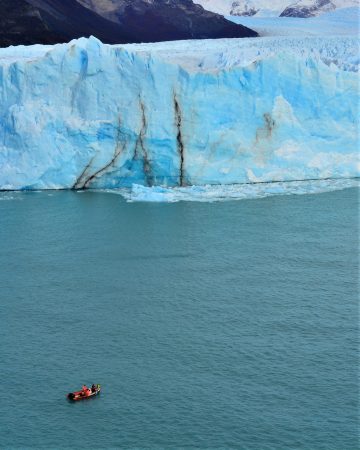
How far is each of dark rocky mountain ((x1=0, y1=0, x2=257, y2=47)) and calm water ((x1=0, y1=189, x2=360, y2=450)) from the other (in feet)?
22.2

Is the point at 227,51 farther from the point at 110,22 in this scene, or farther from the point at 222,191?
the point at 110,22

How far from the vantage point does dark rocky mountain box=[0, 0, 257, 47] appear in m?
23.9

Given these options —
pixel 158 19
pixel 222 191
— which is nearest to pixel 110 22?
pixel 158 19

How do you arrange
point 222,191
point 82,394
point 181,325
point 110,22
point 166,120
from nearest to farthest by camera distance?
1. point 82,394
2. point 181,325
3. point 222,191
4. point 166,120
5. point 110,22

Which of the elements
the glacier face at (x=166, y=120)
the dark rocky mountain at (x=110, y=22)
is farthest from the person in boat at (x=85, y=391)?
the dark rocky mountain at (x=110, y=22)

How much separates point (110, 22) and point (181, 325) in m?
16.0

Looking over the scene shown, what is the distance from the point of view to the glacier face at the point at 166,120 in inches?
799

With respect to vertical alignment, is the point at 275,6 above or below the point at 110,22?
above

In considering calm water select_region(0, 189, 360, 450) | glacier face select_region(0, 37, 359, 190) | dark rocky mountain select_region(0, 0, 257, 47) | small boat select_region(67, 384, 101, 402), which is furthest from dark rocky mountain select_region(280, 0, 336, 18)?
small boat select_region(67, 384, 101, 402)

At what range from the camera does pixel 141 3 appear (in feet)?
89.2

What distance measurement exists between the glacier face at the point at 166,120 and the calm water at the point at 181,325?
59.3 inches

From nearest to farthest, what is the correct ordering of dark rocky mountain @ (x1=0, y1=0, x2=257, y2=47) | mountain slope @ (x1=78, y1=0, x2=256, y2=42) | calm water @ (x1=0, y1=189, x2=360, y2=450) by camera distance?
calm water @ (x1=0, y1=189, x2=360, y2=450)
dark rocky mountain @ (x1=0, y1=0, x2=257, y2=47)
mountain slope @ (x1=78, y1=0, x2=256, y2=42)

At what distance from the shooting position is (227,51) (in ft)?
Answer: 71.9

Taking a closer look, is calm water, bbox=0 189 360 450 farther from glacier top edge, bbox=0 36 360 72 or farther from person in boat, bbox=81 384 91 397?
glacier top edge, bbox=0 36 360 72
